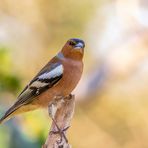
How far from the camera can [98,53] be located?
33.2ft

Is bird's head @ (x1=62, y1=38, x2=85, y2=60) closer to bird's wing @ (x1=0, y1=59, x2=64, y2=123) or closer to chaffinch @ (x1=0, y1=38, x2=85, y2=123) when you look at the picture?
chaffinch @ (x1=0, y1=38, x2=85, y2=123)

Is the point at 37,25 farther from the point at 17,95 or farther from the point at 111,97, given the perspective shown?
the point at 17,95

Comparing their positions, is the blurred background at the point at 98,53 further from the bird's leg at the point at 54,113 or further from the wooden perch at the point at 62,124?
the wooden perch at the point at 62,124

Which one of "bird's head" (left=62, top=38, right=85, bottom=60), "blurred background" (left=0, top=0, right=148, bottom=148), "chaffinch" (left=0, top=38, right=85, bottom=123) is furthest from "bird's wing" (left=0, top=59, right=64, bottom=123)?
"blurred background" (left=0, top=0, right=148, bottom=148)

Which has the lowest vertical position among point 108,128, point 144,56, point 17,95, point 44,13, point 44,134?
point 44,134

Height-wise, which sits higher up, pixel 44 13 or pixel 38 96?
pixel 44 13

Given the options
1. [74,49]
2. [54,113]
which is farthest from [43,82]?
[54,113]

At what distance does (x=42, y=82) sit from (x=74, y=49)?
40cm

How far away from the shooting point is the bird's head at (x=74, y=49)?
5.93 meters

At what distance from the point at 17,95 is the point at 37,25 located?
5024mm

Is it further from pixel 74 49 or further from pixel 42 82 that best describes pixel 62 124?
pixel 74 49

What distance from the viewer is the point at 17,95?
6.09 metres

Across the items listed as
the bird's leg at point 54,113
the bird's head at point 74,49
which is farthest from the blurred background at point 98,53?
the bird's leg at point 54,113

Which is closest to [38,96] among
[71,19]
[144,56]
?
[144,56]
